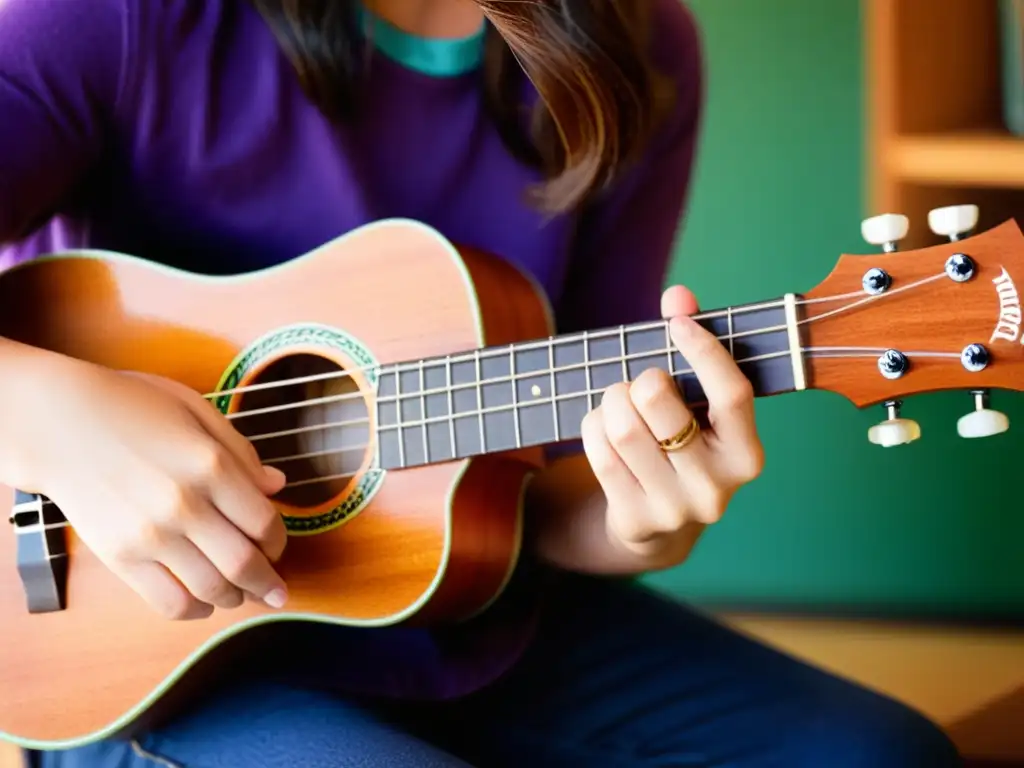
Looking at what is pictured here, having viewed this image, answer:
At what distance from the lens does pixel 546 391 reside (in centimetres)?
68

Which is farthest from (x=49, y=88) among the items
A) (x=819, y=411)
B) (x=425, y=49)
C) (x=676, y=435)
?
(x=819, y=411)

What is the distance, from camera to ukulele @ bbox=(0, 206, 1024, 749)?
27.8 inches

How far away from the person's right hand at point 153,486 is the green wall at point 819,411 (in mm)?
766

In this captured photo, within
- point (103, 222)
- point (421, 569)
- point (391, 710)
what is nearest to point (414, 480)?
point (421, 569)

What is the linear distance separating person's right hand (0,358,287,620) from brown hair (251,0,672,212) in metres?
0.27

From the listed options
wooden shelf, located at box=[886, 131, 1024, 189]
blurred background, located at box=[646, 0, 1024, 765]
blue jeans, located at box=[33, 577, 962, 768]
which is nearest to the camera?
blue jeans, located at box=[33, 577, 962, 768]

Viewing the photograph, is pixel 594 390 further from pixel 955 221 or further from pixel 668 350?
pixel 955 221

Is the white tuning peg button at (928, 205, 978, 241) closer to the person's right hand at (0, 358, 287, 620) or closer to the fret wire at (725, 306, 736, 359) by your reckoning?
the fret wire at (725, 306, 736, 359)

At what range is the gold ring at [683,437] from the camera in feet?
2.05

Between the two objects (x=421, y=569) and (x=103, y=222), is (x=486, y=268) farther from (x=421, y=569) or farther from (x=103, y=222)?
(x=103, y=222)

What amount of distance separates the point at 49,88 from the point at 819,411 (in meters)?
0.94

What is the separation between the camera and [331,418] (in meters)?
0.77

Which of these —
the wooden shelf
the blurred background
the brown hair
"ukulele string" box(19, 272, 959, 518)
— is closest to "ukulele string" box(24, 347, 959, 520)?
"ukulele string" box(19, 272, 959, 518)

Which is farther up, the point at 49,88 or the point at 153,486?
the point at 49,88
